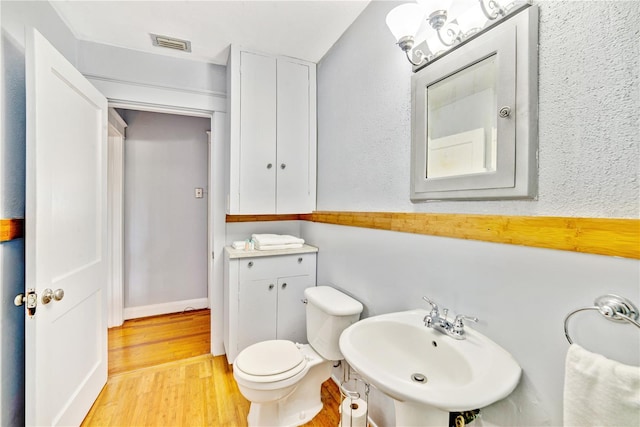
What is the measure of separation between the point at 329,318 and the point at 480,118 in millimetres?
1176

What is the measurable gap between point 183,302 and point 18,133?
222 cm

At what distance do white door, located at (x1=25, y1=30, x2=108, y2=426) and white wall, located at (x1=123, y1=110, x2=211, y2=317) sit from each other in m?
1.07

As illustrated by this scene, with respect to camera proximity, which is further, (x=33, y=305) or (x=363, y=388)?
(x=363, y=388)

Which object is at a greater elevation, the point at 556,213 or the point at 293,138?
the point at 293,138

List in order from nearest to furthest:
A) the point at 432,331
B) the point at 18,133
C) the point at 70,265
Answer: the point at 432,331
the point at 18,133
the point at 70,265

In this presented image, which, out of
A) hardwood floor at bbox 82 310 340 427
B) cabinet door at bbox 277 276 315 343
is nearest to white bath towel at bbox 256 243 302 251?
cabinet door at bbox 277 276 315 343

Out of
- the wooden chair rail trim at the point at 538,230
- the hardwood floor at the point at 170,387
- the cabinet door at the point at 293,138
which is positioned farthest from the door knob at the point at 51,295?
the wooden chair rail trim at the point at 538,230

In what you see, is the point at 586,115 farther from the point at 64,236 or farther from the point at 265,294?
the point at 64,236

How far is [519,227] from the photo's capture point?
81 centimetres

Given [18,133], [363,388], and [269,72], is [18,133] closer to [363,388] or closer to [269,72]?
[269,72]

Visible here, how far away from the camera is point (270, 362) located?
4.72 ft

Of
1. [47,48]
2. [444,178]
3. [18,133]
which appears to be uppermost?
[47,48]

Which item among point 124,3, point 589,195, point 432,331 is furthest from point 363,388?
point 124,3

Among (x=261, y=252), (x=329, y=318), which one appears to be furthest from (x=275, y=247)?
(x=329, y=318)
